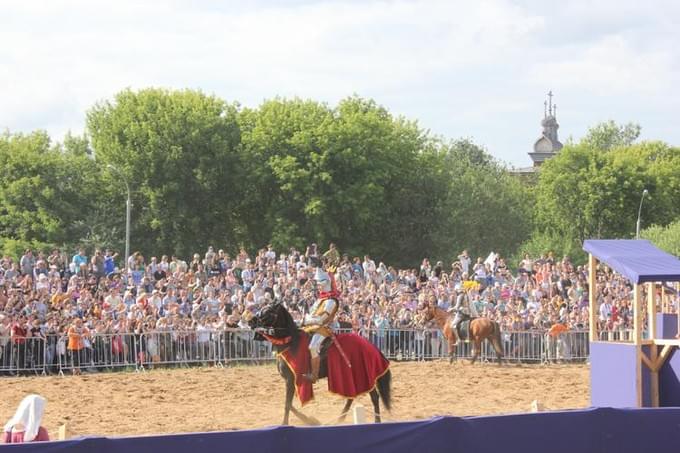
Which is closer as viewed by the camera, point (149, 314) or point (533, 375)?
point (533, 375)

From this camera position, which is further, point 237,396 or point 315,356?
point 237,396

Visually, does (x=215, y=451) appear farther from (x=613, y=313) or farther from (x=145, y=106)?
(x=145, y=106)

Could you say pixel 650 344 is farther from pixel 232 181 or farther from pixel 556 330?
pixel 232 181

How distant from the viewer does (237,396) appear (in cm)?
1945

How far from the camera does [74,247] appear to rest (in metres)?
48.2

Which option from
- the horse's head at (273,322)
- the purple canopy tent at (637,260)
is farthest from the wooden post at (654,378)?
the horse's head at (273,322)

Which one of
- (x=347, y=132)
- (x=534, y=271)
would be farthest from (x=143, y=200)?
(x=534, y=271)

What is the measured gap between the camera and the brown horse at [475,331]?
84.2 feet

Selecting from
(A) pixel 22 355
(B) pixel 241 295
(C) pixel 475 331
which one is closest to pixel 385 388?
(C) pixel 475 331

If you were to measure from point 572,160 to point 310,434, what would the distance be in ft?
198

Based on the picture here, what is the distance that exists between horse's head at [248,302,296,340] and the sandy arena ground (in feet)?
4.99

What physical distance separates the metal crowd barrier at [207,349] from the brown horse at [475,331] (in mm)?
916

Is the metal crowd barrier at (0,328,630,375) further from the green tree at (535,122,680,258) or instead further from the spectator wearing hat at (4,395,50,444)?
the green tree at (535,122,680,258)

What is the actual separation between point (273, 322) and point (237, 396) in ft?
15.9
